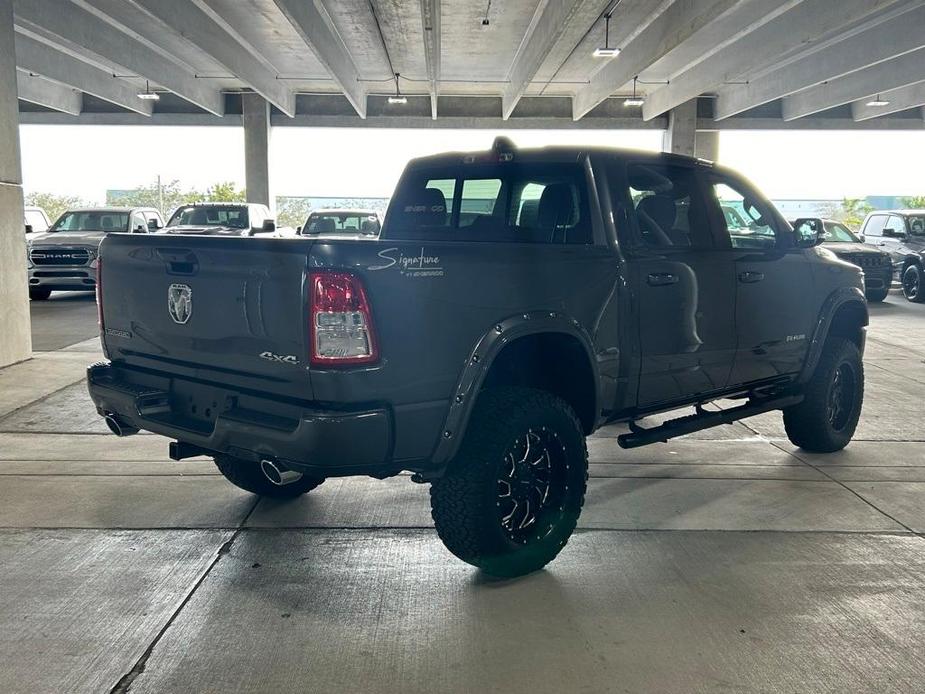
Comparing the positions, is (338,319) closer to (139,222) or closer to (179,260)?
(179,260)

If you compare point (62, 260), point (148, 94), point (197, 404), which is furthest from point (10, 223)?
point (148, 94)

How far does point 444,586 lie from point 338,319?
1.39m

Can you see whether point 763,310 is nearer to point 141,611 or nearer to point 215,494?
point 215,494

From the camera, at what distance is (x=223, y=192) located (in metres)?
36.4

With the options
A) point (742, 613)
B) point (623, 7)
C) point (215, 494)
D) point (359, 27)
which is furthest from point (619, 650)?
point (359, 27)

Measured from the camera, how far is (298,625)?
3.48m

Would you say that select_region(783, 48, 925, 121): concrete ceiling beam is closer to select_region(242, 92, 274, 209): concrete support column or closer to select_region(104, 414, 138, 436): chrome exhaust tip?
select_region(242, 92, 274, 209): concrete support column

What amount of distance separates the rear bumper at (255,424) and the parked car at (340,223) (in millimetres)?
14090

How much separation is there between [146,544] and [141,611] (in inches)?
31.7

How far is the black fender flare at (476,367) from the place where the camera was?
3516mm

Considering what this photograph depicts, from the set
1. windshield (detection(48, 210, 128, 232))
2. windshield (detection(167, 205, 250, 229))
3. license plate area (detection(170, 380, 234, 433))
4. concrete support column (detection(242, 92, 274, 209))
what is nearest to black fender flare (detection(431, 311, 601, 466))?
license plate area (detection(170, 380, 234, 433))

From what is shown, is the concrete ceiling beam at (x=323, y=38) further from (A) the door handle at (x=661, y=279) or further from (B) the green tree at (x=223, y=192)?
(B) the green tree at (x=223, y=192)

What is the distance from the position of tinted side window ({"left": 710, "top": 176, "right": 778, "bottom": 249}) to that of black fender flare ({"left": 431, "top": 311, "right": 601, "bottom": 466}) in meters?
2.00
